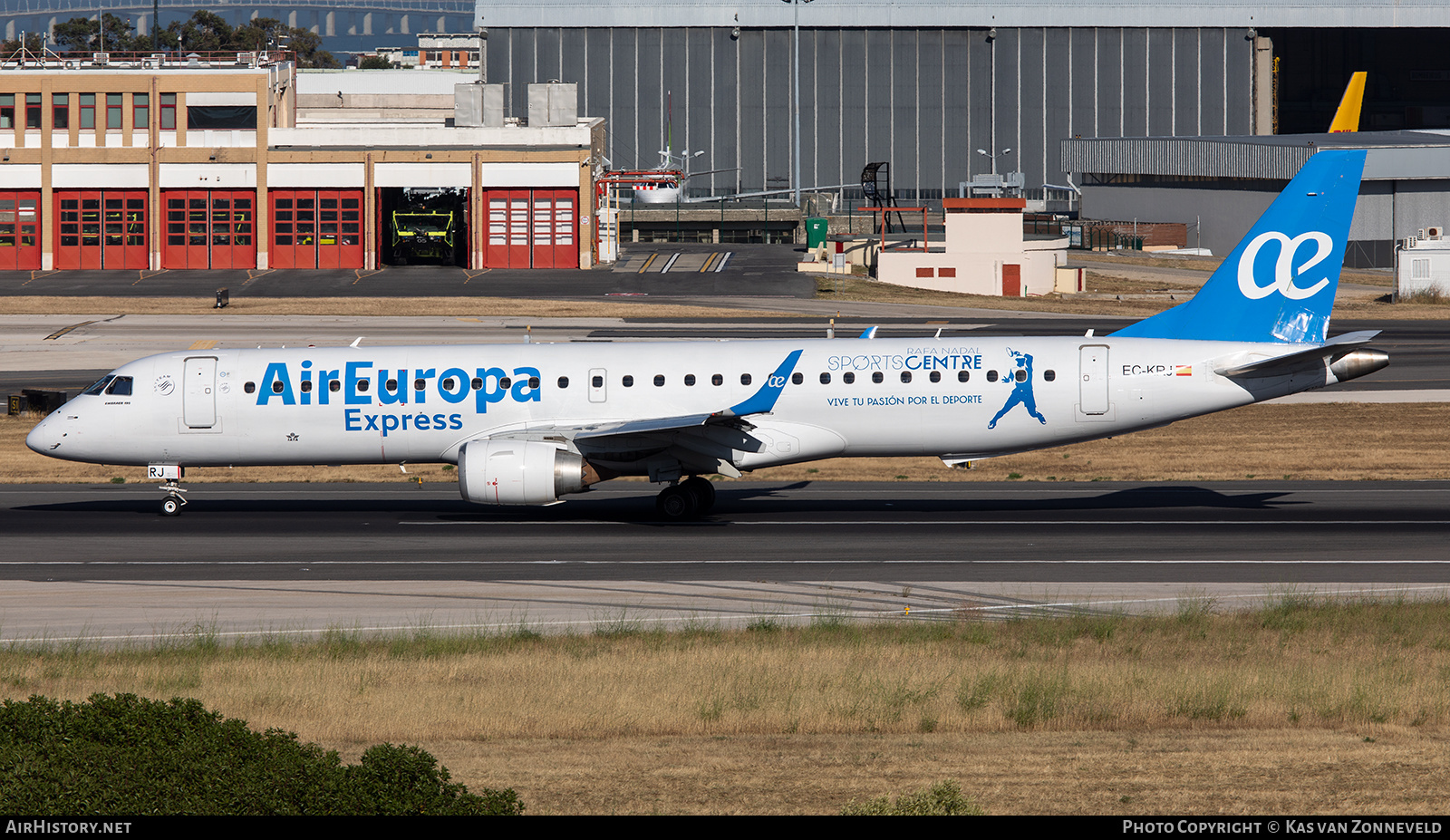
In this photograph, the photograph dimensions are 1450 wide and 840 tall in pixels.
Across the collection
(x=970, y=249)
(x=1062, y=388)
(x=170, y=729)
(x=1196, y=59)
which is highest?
(x=1196, y=59)

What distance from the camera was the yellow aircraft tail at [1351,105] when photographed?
11388 centimetres

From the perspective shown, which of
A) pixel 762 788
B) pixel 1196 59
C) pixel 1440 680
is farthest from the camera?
pixel 1196 59

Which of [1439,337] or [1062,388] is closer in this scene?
[1062,388]

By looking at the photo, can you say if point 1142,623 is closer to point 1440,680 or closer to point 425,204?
point 1440,680

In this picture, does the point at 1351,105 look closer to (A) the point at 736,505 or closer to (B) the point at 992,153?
(B) the point at 992,153

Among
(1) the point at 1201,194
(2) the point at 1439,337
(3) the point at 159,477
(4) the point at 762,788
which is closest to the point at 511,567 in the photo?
(3) the point at 159,477

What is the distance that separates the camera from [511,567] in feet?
84.7

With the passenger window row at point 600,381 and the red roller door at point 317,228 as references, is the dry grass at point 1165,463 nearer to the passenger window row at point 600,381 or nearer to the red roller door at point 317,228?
the passenger window row at point 600,381

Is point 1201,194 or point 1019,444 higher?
point 1201,194

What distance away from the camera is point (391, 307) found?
7494cm

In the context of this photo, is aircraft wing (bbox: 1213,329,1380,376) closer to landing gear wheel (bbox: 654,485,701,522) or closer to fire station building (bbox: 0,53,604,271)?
landing gear wheel (bbox: 654,485,701,522)

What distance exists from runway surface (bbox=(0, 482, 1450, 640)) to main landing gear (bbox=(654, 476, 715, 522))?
1.61 feet

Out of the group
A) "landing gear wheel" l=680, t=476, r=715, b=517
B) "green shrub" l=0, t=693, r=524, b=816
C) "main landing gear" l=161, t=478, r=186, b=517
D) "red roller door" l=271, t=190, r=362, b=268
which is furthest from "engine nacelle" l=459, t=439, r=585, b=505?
"red roller door" l=271, t=190, r=362, b=268

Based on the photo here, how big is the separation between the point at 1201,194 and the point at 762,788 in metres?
114
